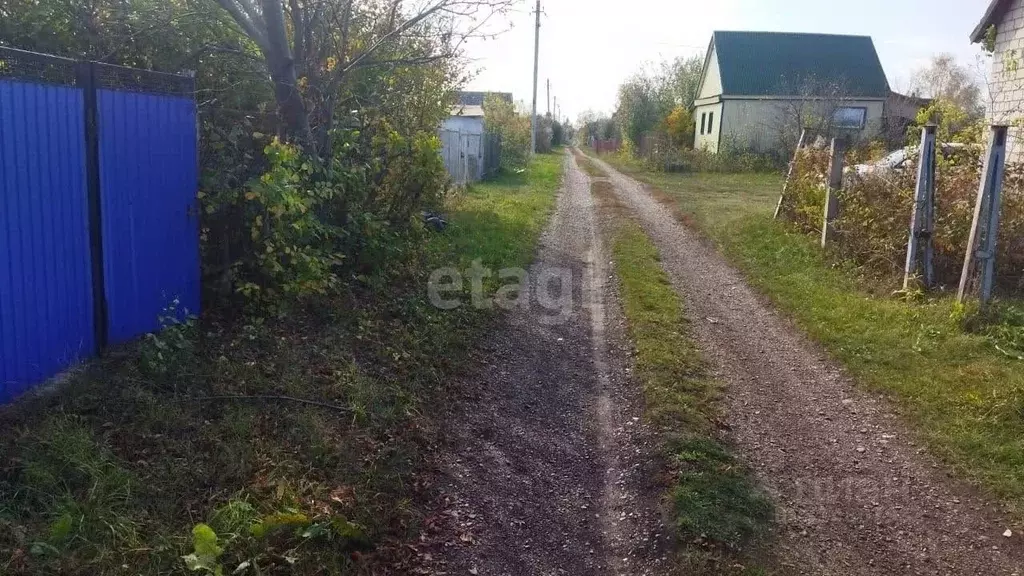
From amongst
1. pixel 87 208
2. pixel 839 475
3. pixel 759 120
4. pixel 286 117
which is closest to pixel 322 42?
pixel 286 117

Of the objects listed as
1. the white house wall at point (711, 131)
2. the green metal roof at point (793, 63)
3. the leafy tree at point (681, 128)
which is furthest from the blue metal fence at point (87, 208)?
the leafy tree at point (681, 128)

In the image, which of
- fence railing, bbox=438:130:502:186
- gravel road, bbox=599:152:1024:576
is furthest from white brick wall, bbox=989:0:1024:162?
fence railing, bbox=438:130:502:186

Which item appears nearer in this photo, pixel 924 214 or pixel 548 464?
pixel 548 464

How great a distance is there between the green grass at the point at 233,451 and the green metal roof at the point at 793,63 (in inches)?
1190

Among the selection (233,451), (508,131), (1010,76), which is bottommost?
(233,451)

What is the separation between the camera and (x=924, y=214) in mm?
8062

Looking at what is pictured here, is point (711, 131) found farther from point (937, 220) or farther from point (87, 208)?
point (87, 208)

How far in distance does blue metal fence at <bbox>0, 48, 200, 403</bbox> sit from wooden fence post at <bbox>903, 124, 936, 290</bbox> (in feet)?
23.9

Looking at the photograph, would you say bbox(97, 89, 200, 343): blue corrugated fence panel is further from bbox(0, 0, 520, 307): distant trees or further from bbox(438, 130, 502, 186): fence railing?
bbox(438, 130, 502, 186): fence railing

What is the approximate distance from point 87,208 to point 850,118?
107ft

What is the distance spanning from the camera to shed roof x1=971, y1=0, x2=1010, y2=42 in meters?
12.1

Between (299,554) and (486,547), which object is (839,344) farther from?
(299,554)

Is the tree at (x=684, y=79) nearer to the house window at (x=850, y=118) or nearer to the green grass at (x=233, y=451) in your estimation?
the house window at (x=850, y=118)

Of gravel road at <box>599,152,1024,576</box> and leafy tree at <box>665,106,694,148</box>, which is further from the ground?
leafy tree at <box>665,106,694,148</box>
